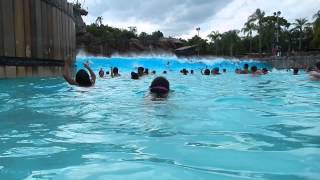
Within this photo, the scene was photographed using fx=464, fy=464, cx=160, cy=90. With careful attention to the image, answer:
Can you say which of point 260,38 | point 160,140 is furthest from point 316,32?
point 160,140

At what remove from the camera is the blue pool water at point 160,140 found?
379cm

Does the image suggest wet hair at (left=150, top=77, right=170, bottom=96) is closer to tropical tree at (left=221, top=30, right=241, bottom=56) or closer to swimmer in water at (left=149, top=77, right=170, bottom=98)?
swimmer in water at (left=149, top=77, right=170, bottom=98)

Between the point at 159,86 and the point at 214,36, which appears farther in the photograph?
the point at 214,36

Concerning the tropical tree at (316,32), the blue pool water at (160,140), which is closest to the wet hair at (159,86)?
the blue pool water at (160,140)

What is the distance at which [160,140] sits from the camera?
16.9ft

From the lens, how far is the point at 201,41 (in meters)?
83.4

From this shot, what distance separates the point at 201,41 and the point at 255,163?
8024 cm

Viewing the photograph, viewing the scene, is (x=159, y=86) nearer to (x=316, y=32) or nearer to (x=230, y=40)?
(x=316, y=32)

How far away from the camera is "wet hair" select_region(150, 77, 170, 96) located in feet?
30.4

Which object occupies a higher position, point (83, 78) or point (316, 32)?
point (316, 32)

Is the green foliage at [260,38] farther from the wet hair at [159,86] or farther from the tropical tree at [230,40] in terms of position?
the wet hair at [159,86]

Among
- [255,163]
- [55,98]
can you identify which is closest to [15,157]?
[255,163]

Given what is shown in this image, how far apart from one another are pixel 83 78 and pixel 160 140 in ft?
20.1

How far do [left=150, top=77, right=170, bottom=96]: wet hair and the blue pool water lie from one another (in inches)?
9.2
